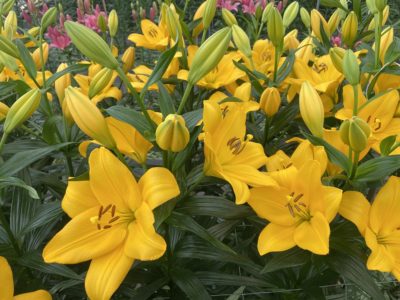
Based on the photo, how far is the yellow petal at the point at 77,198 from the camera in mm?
656

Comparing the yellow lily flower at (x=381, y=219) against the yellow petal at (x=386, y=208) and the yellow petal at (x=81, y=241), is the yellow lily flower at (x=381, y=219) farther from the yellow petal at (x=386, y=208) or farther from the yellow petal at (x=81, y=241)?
the yellow petal at (x=81, y=241)

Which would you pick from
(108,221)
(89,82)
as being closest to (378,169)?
(108,221)

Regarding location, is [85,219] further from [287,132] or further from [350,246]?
[287,132]

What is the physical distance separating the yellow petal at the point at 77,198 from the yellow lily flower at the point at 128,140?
9 centimetres

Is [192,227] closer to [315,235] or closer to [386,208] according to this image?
→ [315,235]

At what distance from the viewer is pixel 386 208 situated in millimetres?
704

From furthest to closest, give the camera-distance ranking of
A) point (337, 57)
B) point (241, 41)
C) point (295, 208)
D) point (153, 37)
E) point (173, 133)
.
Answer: point (153, 37) < point (241, 41) < point (337, 57) < point (295, 208) < point (173, 133)

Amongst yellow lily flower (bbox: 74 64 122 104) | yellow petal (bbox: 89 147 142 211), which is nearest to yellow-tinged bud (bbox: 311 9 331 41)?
yellow lily flower (bbox: 74 64 122 104)

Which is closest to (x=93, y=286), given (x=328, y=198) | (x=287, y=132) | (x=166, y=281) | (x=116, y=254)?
(x=116, y=254)

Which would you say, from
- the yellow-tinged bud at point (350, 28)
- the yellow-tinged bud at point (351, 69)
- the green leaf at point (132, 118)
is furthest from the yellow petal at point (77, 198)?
the yellow-tinged bud at point (350, 28)

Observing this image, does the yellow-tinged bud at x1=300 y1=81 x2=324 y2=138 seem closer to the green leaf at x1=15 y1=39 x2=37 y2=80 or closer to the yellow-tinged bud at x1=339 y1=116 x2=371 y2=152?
the yellow-tinged bud at x1=339 y1=116 x2=371 y2=152

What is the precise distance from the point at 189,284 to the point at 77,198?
238mm

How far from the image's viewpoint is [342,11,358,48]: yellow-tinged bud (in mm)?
1029

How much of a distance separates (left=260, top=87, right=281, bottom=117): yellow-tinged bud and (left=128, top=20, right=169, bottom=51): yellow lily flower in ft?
1.04
